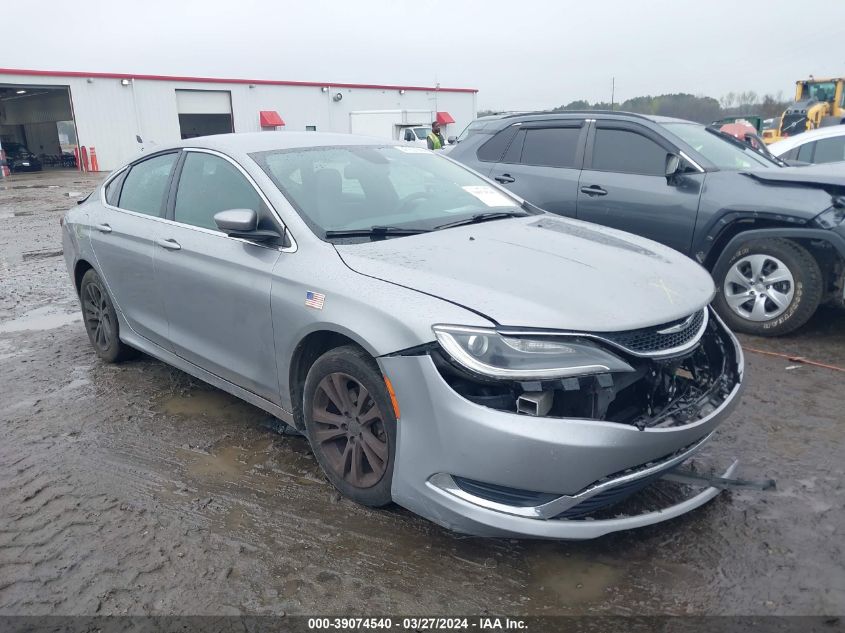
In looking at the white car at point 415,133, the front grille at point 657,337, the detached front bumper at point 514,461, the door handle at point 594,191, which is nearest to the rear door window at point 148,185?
the detached front bumper at point 514,461

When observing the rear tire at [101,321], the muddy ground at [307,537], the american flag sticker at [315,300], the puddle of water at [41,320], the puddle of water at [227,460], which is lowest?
the puddle of water at [41,320]

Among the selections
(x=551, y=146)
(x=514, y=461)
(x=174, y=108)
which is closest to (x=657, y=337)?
(x=514, y=461)

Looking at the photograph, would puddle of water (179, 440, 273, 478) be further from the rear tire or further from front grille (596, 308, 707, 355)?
front grille (596, 308, 707, 355)

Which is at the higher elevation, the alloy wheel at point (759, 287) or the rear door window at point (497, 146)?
the rear door window at point (497, 146)

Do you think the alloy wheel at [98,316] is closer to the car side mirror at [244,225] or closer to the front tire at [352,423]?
the car side mirror at [244,225]

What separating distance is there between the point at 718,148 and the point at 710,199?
0.93 m

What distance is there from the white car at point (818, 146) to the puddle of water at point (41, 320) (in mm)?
8573

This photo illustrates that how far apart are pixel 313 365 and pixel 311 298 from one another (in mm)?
316

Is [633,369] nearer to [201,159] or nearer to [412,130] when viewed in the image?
[201,159]

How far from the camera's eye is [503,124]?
707 centimetres

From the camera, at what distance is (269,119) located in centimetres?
3769

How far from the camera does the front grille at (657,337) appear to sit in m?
2.56

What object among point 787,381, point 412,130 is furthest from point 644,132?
point 412,130

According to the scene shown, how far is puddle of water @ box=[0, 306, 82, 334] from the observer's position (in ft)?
20.3
